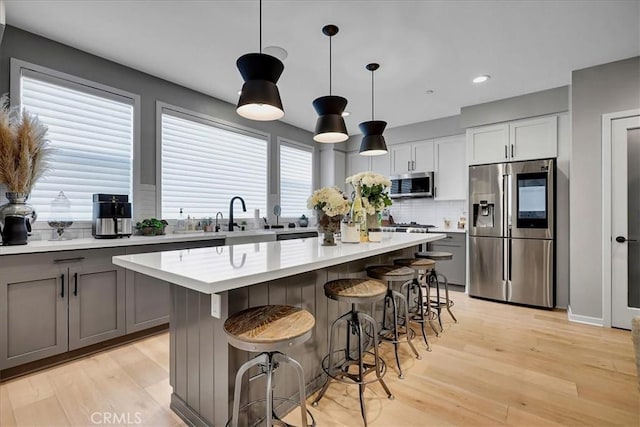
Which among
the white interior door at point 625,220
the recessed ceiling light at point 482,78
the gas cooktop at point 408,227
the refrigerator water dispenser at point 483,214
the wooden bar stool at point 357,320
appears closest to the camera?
the wooden bar stool at point 357,320

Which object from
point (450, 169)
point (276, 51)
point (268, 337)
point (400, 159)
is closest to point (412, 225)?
point (450, 169)

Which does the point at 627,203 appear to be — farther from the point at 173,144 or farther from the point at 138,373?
the point at 173,144

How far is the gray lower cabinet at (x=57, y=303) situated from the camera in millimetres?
2094

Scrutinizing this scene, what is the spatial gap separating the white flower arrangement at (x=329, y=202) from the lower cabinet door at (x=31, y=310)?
6.60ft

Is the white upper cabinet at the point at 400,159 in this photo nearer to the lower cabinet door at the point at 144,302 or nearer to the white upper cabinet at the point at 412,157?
the white upper cabinet at the point at 412,157

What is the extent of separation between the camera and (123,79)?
3146 mm

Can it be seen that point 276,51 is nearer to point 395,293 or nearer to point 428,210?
point 395,293

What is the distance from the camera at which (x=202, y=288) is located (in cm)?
108

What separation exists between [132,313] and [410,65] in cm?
362

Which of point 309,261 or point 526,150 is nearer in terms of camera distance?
point 309,261

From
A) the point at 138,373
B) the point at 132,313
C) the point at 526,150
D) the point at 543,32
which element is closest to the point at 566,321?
the point at 526,150

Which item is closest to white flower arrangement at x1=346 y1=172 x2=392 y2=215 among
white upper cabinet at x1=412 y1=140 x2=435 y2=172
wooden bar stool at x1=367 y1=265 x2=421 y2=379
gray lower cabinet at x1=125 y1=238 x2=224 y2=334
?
wooden bar stool at x1=367 y1=265 x2=421 y2=379

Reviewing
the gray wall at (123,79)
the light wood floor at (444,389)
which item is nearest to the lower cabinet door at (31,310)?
the light wood floor at (444,389)

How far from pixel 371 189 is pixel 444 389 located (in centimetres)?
152
